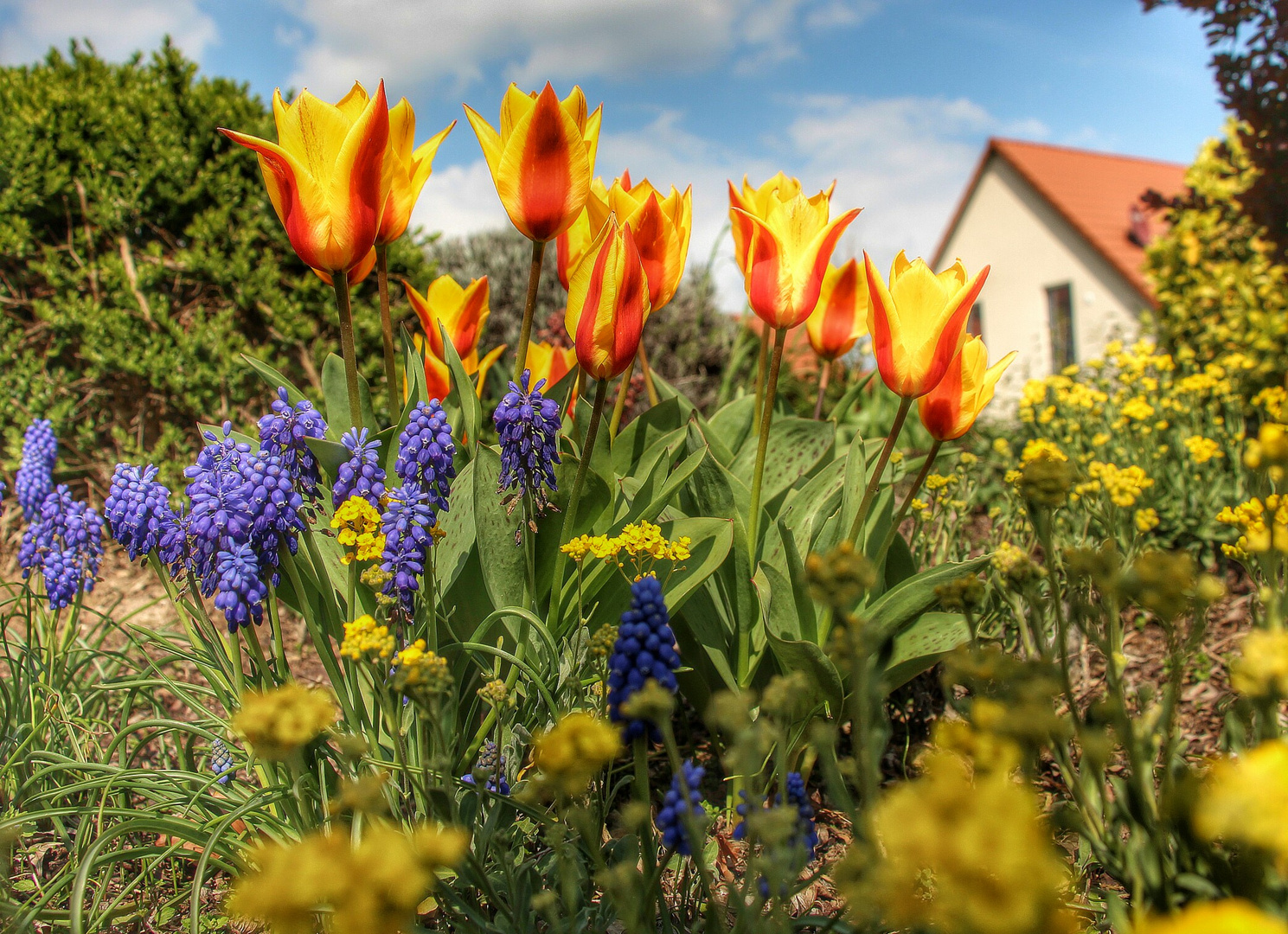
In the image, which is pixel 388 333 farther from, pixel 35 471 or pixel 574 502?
pixel 35 471

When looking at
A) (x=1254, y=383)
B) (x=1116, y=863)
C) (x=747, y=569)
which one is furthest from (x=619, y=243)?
(x=1254, y=383)

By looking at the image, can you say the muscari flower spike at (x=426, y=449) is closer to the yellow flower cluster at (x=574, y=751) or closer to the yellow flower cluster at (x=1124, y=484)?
the yellow flower cluster at (x=574, y=751)

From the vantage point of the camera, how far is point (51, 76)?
13.8 ft

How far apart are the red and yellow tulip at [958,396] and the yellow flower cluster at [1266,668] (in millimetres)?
963

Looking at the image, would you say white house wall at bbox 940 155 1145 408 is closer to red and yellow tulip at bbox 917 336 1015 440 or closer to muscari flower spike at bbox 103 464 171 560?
red and yellow tulip at bbox 917 336 1015 440

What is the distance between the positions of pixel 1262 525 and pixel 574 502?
131 cm

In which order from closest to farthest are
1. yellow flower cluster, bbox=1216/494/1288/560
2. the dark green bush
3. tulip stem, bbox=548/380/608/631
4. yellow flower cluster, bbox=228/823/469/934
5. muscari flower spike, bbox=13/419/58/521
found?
yellow flower cluster, bbox=228/823/469/934 → yellow flower cluster, bbox=1216/494/1288/560 → tulip stem, bbox=548/380/608/631 → muscari flower spike, bbox=13/419/58/521 → the dark green bush

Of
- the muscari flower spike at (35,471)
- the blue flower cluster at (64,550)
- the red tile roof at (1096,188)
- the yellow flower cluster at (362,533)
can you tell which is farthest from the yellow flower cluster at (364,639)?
the red tile roof at (1096,188)

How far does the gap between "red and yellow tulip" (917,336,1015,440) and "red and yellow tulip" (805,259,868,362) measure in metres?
0.64

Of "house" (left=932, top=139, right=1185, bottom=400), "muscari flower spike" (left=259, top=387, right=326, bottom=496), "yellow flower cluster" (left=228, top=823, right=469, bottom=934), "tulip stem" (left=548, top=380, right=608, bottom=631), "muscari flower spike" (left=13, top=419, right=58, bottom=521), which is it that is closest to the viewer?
"yellow flower cluster" (left=228, top=823, right=469, bottom=934)

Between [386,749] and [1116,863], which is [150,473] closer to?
[386,749]

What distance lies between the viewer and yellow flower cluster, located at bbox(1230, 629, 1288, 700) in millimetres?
758

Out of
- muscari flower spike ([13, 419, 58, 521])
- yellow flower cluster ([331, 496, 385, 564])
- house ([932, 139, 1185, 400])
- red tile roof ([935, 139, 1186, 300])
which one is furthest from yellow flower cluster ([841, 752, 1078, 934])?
red tile roof ([935, 139, 1186, 300])

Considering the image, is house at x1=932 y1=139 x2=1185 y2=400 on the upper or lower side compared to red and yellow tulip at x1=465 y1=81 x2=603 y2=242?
upper
